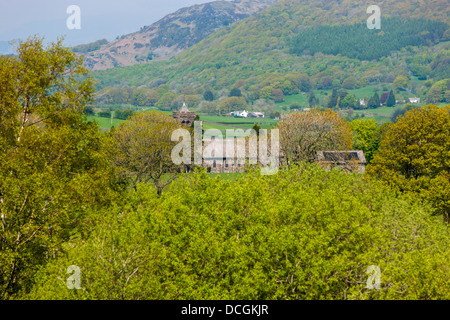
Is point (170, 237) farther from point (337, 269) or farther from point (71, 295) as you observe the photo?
point (337, 269)

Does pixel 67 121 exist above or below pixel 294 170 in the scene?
above

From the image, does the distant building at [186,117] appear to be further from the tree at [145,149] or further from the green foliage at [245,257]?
the green foliage at [245,257]

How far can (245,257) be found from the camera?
Answer: 25.3 meters

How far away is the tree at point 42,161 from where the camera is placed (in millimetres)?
28750

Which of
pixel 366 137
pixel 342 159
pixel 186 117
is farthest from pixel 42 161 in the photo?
pixel 186 117

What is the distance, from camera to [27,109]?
3506 cm

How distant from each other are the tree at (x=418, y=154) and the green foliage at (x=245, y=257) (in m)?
30.7

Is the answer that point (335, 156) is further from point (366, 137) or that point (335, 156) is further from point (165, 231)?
point (165, 231)

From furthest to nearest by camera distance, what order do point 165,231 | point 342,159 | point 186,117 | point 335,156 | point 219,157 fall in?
point 186,117 → point 219,157 → point 342,159 → point 335,156 → point 165,231

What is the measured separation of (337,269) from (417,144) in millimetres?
43455

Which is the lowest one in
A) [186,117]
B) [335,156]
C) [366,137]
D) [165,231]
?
[165,231]

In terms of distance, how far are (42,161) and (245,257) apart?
17.3 meters

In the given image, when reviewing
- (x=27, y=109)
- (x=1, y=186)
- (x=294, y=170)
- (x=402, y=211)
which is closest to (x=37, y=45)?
(x=27, y=109)

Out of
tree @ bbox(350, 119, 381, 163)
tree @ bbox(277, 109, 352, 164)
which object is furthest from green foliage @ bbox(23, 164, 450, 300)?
tree @ bbox(350, 119, 381, 163)
